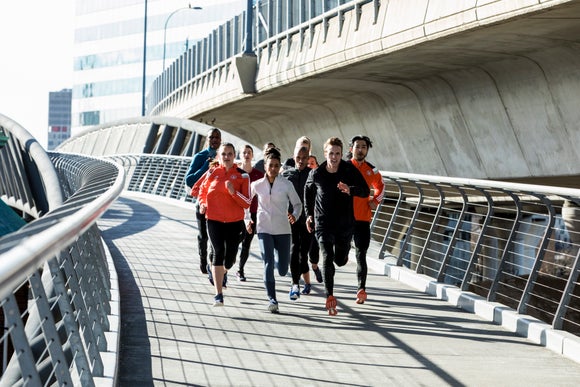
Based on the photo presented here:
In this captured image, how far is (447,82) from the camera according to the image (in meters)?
22.8

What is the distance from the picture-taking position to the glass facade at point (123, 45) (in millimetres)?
98250

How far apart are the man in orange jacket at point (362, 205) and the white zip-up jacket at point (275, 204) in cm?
72

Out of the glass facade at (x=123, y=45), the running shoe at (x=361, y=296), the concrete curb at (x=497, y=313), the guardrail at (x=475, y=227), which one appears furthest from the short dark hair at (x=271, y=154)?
the glass facade at (x=123, y=45)

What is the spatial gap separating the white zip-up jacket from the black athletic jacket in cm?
20

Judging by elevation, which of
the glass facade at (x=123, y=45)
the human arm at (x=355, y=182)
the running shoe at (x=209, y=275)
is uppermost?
the glass facade at (x=123, y=45)

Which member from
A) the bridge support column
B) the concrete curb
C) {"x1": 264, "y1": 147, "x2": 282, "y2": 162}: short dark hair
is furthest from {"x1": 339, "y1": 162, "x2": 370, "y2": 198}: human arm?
the bridge support column

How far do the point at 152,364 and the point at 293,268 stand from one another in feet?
13.3

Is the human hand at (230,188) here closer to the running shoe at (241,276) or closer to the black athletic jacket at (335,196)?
the black athletic jacket at (335,196)

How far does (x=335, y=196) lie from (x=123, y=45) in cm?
10156

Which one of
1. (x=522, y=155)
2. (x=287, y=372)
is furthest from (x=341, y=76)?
(x=287, y=372)

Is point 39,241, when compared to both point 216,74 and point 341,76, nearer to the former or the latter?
point 341,76

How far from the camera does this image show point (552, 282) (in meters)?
34.8

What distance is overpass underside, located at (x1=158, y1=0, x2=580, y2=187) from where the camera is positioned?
1750cm

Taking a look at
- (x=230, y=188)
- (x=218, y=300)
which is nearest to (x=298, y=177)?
(x=230, y=188)
